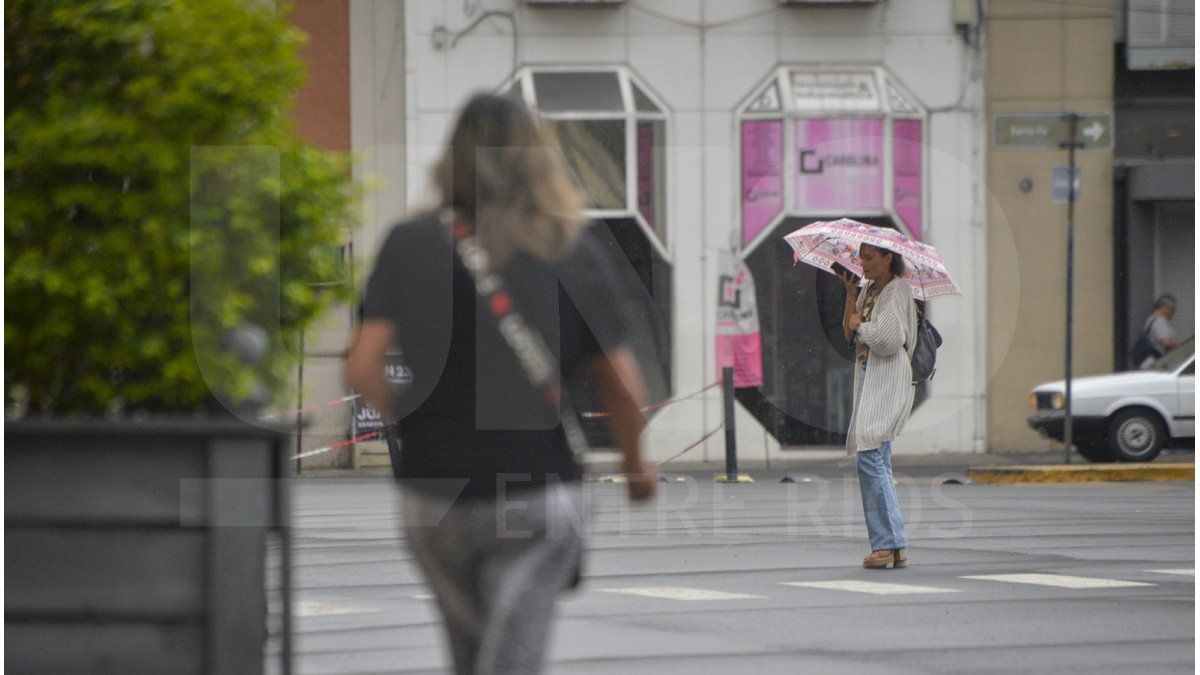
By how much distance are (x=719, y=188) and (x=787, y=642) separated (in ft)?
50.8

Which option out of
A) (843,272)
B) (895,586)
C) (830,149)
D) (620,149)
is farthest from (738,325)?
(895,586)

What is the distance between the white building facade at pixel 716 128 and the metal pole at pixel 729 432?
3378 mm

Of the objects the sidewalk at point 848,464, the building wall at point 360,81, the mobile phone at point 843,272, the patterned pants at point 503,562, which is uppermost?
the building wall at point 360,81

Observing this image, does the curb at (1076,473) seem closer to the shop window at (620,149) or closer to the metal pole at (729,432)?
the metal pole at (729,432)

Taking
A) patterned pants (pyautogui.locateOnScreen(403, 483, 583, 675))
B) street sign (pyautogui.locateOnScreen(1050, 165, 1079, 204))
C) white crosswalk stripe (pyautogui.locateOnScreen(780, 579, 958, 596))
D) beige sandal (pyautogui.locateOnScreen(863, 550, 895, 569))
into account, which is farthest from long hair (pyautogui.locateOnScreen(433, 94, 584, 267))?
street sign (pyautogui.locateOnScreen(1050, 165, 1079, 204))

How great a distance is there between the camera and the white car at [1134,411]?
19.9 metres

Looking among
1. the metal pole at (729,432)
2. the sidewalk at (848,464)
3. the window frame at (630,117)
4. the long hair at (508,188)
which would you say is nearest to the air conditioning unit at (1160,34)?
the sidewalk at (848,464)

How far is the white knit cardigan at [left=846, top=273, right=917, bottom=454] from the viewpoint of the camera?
9.41 metres

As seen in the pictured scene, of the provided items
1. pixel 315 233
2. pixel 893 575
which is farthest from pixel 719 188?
pixel 315 233

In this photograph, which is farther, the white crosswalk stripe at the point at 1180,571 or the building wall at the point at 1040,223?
the building wall at the point at 1040,223

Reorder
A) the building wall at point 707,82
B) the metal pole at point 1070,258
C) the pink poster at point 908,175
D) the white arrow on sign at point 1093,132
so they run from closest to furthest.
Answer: the metal pole at point 1070,258 < the white arrow on sign at point 1093,132 < the building wall at point 707,82 < the pink poster at point 908,175

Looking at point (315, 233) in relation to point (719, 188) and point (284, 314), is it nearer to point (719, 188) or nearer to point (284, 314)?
point (284, 314)

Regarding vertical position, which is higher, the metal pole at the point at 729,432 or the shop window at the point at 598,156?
the shop window at the point at 598,156

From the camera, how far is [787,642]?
7.19m
